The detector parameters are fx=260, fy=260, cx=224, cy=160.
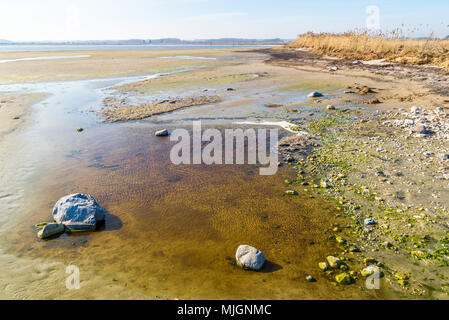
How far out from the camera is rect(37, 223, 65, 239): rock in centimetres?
487

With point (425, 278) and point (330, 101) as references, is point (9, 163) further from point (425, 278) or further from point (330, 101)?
point (330, 101)

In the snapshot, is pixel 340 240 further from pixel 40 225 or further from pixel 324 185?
pixel 40 225

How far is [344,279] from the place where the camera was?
380 cm

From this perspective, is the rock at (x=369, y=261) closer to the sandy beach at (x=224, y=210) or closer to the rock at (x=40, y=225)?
the sandy beach at (x=224, y=210)

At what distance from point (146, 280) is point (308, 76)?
2213 centimetres

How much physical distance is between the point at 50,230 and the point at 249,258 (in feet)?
12.4

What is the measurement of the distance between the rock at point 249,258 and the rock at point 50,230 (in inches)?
135

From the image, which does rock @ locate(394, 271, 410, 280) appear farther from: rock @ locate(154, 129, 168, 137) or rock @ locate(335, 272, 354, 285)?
rock @ locate(154, 129, 168, 137)

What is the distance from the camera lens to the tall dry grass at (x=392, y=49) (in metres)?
23.4

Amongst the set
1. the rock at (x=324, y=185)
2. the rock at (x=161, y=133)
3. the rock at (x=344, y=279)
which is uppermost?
the rock at (x=161, y=133)

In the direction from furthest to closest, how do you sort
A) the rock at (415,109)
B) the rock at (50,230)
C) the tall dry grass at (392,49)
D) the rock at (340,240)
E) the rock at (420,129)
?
the tall dry grass at (392,49), the rock at (415,109), the rock at (420,129), the rock at (50,230), the rock at (340,240)
